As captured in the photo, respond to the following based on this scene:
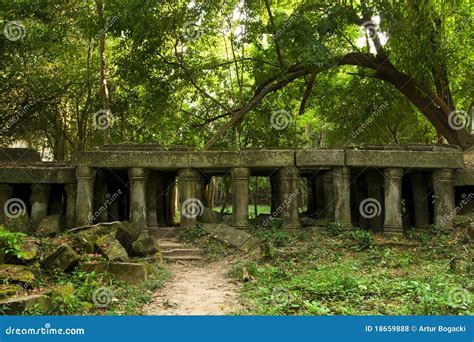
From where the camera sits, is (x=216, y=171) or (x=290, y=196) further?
(x=216, y=171)

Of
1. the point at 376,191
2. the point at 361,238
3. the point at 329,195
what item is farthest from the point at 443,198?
the point at 329,195

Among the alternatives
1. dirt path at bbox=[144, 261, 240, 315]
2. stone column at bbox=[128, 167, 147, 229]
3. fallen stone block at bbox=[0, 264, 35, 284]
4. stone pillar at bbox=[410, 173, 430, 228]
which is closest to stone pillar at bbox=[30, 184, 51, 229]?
stone column at bbox=[128, 167, 147, 229]

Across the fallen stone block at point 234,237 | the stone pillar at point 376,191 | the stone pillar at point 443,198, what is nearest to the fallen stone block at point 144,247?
the fallen stone block at point 234,237

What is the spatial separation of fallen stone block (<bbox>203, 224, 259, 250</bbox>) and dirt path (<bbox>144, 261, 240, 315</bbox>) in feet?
2.25

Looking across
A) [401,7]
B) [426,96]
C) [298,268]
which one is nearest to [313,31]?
[401,7]

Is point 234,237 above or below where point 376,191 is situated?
below

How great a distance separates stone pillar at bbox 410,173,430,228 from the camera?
10969mm

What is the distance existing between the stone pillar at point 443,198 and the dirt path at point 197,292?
490 cm

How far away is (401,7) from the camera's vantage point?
→ 37.9 feet

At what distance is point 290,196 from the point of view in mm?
10062

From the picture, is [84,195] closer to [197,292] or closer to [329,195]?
[197,292]

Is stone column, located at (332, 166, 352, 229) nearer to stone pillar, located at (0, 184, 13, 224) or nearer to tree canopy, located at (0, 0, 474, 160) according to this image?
tree canopy, located at (0, 0, 474, 160)

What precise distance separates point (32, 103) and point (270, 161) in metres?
11.5

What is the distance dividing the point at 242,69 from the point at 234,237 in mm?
6736
